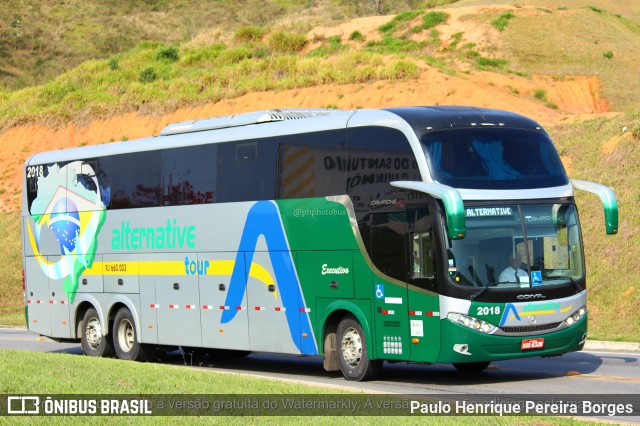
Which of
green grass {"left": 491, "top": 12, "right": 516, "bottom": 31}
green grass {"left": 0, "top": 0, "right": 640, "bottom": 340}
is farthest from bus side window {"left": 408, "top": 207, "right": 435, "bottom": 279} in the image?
A: green grass {"left": 491, "top": 12, "right": 516, "bottom": 31}

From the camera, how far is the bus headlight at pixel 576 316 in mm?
15547

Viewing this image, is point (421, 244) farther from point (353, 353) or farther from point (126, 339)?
point (126, 339)

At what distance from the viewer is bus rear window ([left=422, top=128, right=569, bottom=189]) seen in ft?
49.6

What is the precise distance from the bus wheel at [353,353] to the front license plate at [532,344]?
7.62ft

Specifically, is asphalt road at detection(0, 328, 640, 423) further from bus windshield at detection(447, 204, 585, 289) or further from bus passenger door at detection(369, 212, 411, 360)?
bus windshield at detection(447, 204, 585, 289)

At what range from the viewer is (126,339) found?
21344 mm

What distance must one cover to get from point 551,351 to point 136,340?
889cm

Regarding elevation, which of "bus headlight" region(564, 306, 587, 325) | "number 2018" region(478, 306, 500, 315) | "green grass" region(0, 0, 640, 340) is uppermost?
"green grass" region(0, 0, 640, 340)

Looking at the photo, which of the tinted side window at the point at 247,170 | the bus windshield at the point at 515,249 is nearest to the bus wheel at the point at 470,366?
the bus windshield at the point at 515,249

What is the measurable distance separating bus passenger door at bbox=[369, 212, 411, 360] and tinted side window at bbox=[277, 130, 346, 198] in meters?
1.14

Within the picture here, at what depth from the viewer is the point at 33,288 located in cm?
2355

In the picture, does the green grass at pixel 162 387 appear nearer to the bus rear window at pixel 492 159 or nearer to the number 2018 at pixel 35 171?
the bus rear window at pixel 492 159

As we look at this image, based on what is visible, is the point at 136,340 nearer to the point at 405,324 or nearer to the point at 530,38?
the point at 405,324

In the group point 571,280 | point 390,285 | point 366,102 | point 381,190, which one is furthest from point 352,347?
point 366,102
